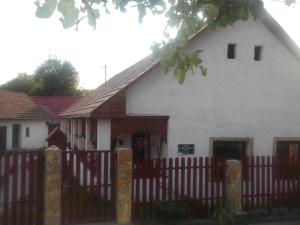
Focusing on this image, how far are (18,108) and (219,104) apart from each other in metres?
24.5

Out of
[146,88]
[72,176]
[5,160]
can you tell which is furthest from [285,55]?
[5,160]

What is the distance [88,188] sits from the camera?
9602 mm

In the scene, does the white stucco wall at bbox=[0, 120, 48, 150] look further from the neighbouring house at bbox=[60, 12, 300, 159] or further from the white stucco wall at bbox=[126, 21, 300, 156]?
the white stucco wall at bbox=[126, 21, 300, 156]

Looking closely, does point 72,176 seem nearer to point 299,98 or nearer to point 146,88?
point 146,88

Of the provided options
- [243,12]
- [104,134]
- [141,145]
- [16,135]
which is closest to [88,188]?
[104,134]

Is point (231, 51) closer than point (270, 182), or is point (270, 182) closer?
point (270, 182)

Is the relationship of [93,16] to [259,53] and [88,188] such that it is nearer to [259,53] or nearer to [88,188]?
[88,188]

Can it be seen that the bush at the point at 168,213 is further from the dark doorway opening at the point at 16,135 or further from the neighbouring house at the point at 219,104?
the dark doorway opening at the point at 16,135

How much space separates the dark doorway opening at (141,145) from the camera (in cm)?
1370

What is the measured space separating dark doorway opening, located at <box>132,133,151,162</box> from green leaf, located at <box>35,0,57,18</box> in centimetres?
1040

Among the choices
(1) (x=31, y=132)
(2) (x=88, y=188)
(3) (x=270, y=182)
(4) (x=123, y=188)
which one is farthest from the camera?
(1) (x=31, y=132)

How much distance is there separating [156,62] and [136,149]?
3.07 m

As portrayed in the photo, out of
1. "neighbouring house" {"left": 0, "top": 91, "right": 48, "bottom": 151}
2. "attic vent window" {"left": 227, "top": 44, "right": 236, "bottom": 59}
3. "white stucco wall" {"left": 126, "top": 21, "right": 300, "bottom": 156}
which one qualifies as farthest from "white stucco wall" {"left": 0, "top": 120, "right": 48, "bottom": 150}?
"attic vent window" {"left": 227, "top": 44, "right": 236, "bottom": 59}

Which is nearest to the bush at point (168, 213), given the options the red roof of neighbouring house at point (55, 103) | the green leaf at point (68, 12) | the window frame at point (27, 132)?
the green leaf at point (68, 12)
